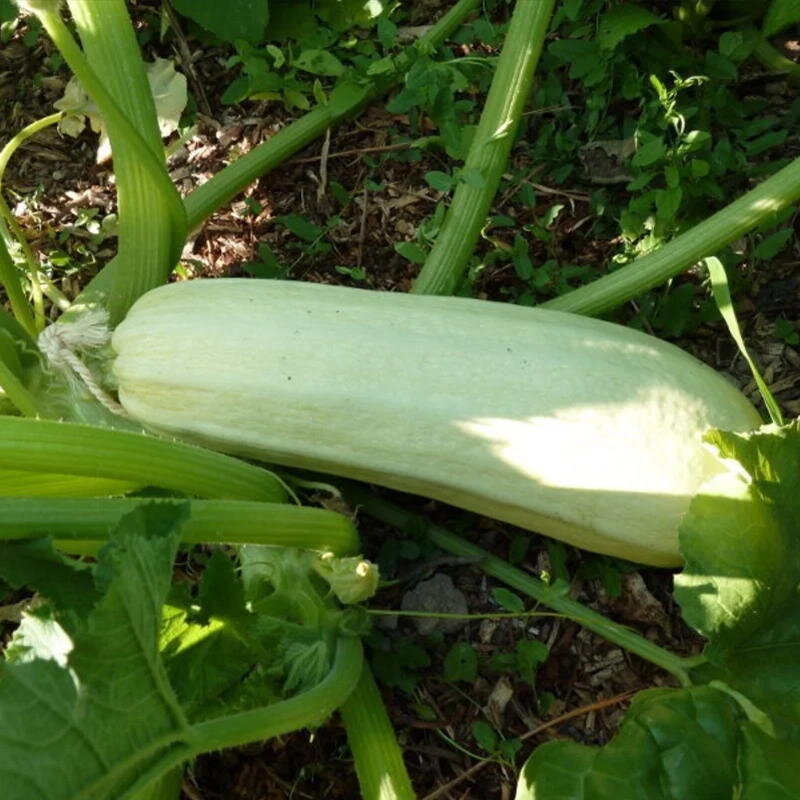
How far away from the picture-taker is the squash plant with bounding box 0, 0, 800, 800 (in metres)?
1.24

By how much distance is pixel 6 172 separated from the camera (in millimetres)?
2627

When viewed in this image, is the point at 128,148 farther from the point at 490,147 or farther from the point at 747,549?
the point at 747,549

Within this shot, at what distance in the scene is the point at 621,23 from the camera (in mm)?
2328

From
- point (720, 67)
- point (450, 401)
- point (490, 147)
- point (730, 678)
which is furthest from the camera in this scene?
point (720, 67)

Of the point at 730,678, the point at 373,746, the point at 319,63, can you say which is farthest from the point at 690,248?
the point at 373,746

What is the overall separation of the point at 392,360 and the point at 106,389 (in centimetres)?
55

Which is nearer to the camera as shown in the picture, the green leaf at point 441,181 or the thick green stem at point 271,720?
the thick green stem at point 271,720

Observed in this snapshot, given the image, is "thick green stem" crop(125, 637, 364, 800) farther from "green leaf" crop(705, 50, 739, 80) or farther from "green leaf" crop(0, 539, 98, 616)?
"green leaf" crop(705, 50, 739, 80)

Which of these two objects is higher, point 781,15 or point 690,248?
point 781,15

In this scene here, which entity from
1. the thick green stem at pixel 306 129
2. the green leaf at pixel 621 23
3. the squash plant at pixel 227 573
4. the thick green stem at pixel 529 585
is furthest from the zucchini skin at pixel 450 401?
the green leaf at pixel 621 23

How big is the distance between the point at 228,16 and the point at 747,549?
163 cm

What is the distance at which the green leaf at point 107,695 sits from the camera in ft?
3.85

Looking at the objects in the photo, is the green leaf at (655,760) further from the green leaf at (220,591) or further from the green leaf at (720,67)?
the green leaf at (720,67)

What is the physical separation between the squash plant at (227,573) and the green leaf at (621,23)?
0.29 meters
